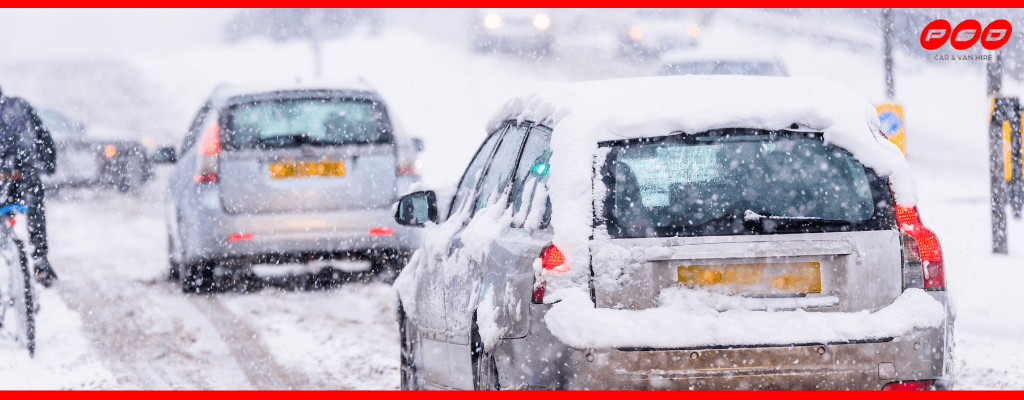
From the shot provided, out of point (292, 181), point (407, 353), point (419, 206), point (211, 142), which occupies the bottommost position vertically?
point (407, 353)

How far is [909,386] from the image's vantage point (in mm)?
3648

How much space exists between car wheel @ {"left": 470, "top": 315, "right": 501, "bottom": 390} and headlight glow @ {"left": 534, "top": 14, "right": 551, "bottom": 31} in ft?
80.6

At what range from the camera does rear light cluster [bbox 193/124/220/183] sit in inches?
332

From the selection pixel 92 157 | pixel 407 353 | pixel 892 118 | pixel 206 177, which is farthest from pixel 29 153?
pixel 92 157

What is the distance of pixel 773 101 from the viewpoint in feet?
12.4

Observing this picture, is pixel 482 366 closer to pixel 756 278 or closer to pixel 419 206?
pixel 756 278

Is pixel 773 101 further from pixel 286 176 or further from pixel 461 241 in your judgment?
pixel 286 176

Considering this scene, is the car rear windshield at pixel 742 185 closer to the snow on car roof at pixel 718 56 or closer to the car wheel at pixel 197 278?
the car wheel at pixel 197 278

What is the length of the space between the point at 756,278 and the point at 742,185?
30cm

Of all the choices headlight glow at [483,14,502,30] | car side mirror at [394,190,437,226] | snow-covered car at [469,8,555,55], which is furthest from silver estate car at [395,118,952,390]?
headlight glow at [483,14,502,30]

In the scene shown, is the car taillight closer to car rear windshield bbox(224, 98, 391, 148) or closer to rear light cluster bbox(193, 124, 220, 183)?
car rear windshield bbox(224, 98, 391, 148)

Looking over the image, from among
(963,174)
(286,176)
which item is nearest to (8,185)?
(286,176)

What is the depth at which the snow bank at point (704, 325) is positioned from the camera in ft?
11.5

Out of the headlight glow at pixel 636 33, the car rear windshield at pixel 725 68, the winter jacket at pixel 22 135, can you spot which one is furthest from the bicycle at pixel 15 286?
the headlight glow at pixel 636 33
